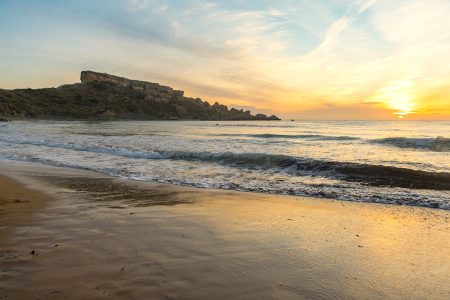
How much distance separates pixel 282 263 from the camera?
3.93 metres

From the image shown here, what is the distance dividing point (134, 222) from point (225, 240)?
5.27 feet

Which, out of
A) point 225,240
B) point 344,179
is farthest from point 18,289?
point 344,179

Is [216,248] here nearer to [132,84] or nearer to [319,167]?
[319,167]

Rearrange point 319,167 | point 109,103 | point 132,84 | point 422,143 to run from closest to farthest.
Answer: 1. point 319,167
2. point 422,143
3. point 109,103
4. point 132,84

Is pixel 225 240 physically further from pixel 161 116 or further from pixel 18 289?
pixel 161 116

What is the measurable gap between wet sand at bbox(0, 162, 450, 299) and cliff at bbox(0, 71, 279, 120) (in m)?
83.6

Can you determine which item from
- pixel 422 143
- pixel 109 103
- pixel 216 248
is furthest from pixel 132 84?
pixel 216 248

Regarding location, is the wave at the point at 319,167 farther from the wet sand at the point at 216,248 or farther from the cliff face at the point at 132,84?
the cliff face at the point at 132,84

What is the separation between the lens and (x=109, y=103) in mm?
119250

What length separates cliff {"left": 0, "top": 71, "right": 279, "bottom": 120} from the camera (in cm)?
9494

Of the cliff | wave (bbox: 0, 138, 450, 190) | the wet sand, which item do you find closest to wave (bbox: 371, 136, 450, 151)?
wave (bbox: 0, 138, 450, 190)

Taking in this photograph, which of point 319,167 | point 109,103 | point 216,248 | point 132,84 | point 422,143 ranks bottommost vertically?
point 216,248

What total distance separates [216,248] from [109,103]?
121884 mm

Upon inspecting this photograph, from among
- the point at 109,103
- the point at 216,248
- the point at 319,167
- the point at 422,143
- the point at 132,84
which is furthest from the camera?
the point at 132,84
